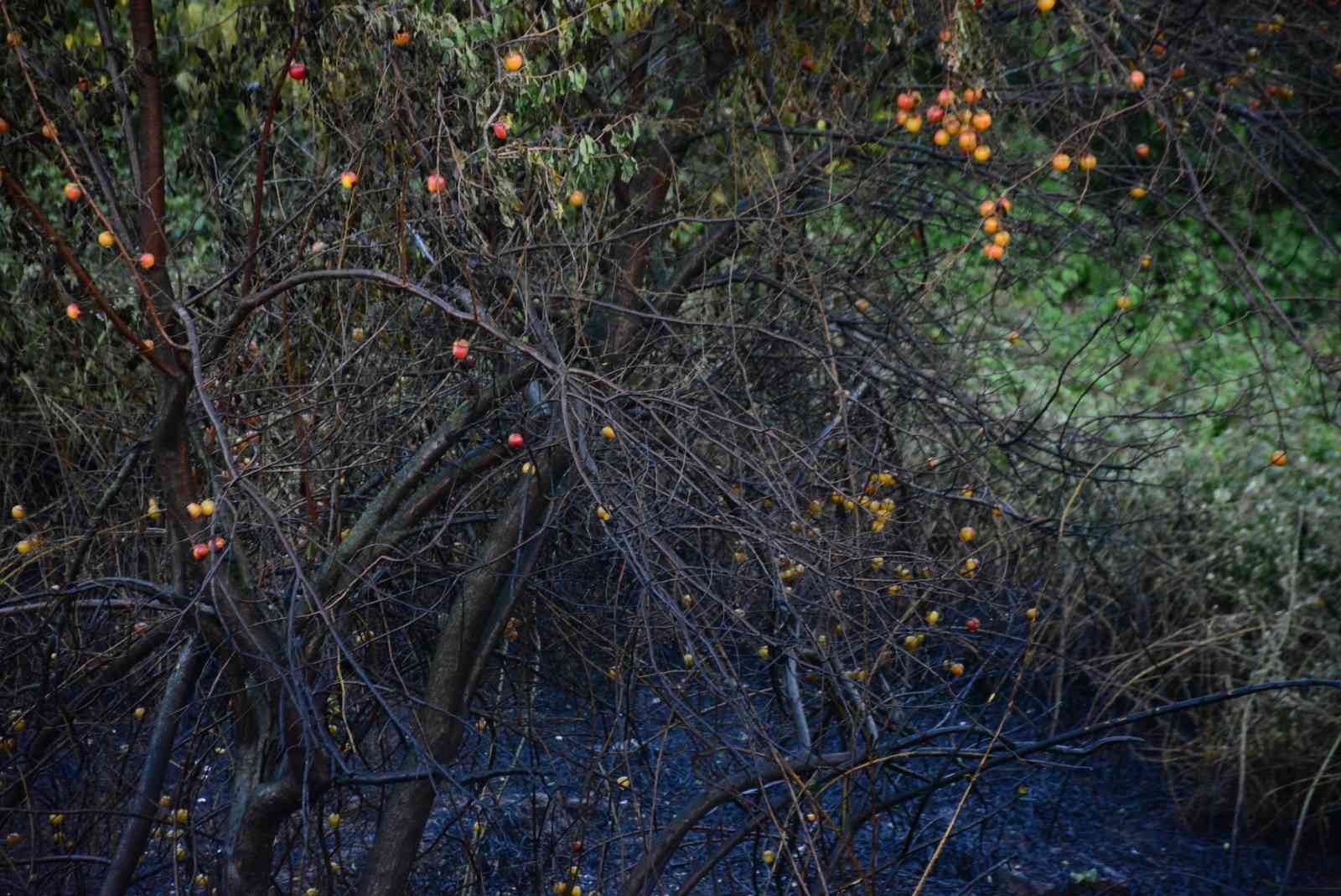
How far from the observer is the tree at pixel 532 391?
3.15 metres

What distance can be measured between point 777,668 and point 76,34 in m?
2.94

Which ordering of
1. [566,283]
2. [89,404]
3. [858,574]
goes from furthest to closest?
[89,404] → [566,283] → [858,574]

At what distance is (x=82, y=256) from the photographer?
14.1ft

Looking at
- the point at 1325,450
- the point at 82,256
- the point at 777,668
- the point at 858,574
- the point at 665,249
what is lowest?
the point at 1325,450

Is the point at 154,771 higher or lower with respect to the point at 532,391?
lower

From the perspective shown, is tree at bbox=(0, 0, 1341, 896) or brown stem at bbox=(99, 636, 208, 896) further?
brown stem at bbox=(99, 636, 208, 896)

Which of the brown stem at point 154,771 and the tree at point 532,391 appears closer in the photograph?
the tree at point 532,391

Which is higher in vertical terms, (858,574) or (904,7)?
(904,7)

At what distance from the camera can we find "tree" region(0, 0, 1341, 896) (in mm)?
3154

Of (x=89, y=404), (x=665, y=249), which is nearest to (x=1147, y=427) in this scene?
(x=665, y=249)

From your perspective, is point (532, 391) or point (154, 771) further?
point (532, 391)

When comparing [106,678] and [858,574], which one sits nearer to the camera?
[858,574]

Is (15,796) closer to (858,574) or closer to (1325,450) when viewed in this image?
(858,574)

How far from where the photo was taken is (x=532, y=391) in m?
3.92
